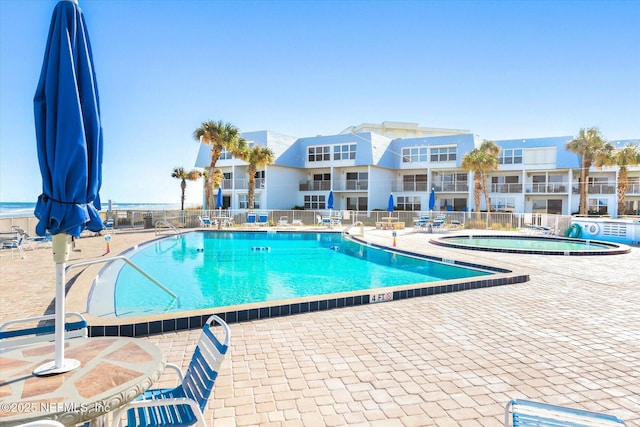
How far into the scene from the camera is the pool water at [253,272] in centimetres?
778

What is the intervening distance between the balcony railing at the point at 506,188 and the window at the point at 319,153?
1393cm

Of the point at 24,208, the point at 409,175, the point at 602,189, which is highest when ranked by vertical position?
the point at 409,175

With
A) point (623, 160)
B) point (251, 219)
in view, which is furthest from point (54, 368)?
point (623, 160)

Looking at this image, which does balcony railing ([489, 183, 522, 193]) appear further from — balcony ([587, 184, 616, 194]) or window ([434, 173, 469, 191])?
balcony ([587, 184, 616, 194])

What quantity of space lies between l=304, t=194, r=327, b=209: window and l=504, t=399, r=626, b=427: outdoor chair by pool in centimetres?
3072

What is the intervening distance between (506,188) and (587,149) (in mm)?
6034

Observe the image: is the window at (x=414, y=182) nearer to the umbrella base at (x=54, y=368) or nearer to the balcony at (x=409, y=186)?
the balcony at (x=409, y=186)

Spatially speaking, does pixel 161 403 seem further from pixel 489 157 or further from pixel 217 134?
pixel 489 157

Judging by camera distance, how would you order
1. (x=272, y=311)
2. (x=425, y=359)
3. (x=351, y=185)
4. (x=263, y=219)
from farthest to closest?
1. (x=351, y=185)
2. (x=263, y=219)
3. (x=272, y=311)
4. (x=425, y=359)

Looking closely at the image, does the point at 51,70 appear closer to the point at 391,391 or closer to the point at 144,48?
the point at 391,391

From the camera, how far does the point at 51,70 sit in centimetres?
223

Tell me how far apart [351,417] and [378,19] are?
49.4 feet

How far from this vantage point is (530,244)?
16.3m

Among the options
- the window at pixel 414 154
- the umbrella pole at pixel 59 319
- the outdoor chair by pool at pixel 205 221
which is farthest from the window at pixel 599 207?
the umbrella pole at pixel 59 319
